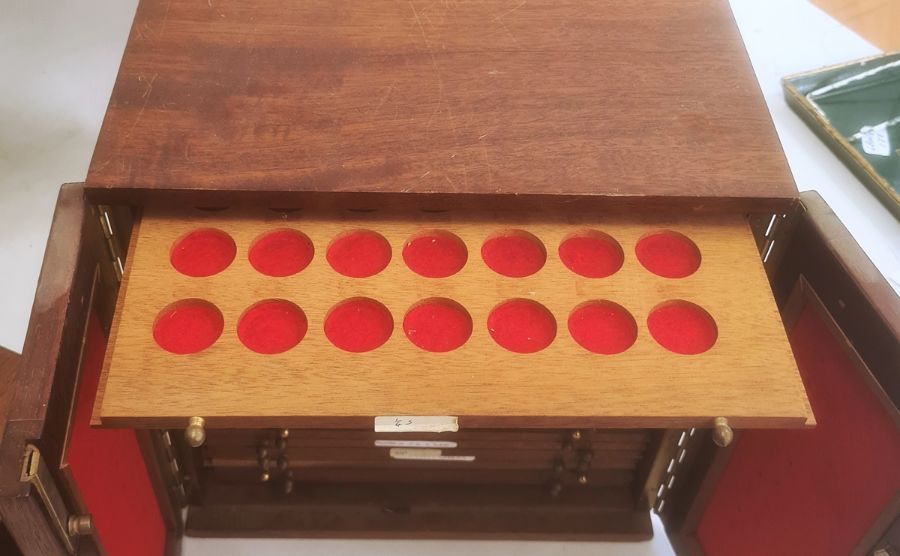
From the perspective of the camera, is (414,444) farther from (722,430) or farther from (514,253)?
(722,430)

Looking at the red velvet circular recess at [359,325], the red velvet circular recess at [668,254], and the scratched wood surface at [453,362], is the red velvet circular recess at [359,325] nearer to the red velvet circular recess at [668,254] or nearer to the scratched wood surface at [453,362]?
the scratched wood surface at [453,362]

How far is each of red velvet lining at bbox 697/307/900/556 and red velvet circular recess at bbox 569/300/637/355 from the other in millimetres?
213

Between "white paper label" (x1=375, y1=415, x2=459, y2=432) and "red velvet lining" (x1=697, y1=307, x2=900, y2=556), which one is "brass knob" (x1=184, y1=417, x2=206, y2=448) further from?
"red velvet lining" (x1=697, y1=307, x2=900, y2=556)

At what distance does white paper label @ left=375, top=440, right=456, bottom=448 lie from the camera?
3.37 ft

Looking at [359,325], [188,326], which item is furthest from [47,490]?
[359,325]

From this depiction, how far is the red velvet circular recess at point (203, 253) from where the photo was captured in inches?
30.5

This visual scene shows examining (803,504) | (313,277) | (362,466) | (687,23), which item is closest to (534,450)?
(362,466)

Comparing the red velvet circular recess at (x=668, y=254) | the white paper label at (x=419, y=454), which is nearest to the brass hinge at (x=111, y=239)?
the white paper label at (x=419, y=454)

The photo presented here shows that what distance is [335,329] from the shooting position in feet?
2.42

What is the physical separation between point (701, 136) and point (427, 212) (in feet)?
0.92

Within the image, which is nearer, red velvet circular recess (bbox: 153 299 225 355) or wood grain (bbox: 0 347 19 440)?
red velvet circular recess (bbox: 153 299 225 355)

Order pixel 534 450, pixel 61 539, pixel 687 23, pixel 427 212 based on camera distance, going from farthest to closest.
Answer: pixel 534 450, pixel 687 23, pixel 427 212, pixel 61 539

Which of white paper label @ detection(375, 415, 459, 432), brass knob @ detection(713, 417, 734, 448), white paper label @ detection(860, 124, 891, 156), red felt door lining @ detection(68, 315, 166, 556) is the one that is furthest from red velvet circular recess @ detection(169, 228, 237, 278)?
white paper label @ detection(860, 124, 891, 156)

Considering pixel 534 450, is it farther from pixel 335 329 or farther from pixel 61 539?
pixel 61 539
